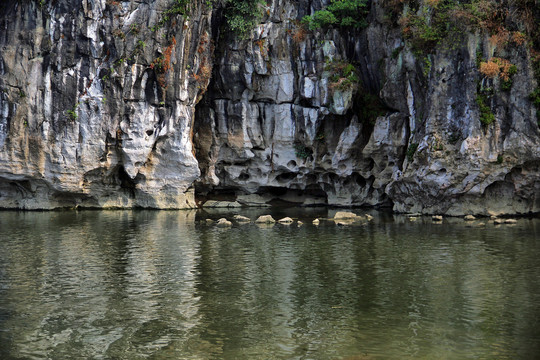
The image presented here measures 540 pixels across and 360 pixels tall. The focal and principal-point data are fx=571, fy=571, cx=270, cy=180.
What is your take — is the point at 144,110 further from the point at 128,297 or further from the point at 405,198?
the point at 128,297

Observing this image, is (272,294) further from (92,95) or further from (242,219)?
(92,95)

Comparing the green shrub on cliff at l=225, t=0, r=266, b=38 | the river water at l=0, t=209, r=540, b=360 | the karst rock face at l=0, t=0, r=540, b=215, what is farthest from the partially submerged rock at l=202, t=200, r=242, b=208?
the river water at l=0, t=209, r=540, b=360

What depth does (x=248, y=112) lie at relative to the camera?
4147 centimetres

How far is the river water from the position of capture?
472 inches

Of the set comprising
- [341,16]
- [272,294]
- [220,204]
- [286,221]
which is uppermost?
[341,16]

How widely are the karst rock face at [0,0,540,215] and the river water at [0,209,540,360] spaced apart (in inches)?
285

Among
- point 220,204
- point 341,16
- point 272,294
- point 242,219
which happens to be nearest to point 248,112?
point 220,204

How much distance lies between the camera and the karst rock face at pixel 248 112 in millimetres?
32250

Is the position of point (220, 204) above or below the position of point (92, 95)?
below

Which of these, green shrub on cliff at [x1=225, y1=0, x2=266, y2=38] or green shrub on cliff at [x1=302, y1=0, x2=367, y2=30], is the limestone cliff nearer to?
green shrub on cliff at [x1=225, y1=0, x2=266, y2=38]

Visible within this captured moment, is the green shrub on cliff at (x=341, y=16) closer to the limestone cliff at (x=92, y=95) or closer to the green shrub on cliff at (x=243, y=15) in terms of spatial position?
Answer: the green shrub on cliff at (x=243, y=15)

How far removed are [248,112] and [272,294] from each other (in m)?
26.7

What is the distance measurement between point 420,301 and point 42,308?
9.80m

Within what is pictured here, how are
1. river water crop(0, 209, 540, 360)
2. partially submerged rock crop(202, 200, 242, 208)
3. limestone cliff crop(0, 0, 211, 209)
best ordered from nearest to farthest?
1. river water crop(0, 209, 540, 360)
2. limestone cliff crop(0, 0, 211, 209)
3. partially submerged rock crop(202, 200, 242, 208)
